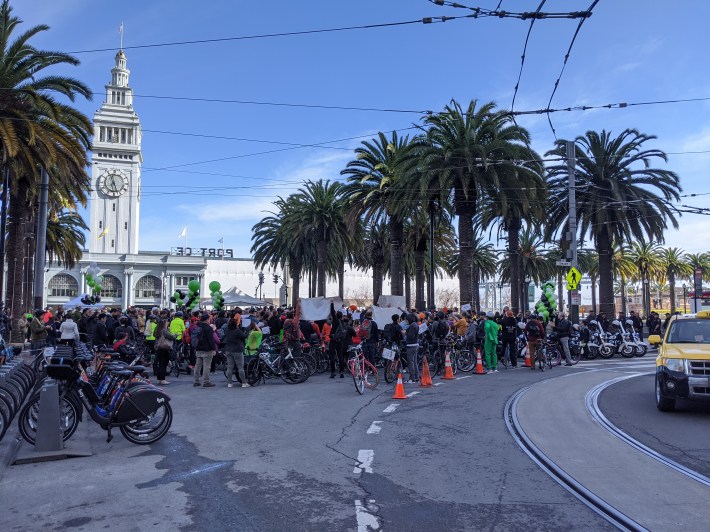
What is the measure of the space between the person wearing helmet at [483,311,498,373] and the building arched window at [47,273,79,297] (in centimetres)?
8109

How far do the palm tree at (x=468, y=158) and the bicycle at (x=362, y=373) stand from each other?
13.8 metres

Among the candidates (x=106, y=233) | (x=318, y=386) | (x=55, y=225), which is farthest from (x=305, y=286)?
(x=318, y=386)

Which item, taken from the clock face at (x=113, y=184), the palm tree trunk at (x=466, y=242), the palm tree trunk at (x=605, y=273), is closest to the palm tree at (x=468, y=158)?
the palm tree trunk at (x=466, y=242)

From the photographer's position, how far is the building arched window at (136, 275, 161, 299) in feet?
302

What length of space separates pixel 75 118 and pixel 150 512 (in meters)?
20.6

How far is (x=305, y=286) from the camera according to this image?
394 ft

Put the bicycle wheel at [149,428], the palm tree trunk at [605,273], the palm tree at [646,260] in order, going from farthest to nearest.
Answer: the palm tree at [646,260]
the palm tree trunk at [605,273]
the bicycle wheel at [149,428]

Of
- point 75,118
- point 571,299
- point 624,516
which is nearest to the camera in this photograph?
point 624,516

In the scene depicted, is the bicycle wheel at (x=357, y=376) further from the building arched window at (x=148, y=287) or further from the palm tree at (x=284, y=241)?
the building arched window at (x=148, y=287)

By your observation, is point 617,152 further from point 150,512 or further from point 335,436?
point 150,512

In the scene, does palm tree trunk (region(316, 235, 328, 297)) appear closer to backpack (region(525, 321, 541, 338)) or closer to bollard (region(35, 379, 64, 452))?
backpack (region(525, 321, 541, 338))

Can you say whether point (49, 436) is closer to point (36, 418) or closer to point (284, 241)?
point (36, 418)

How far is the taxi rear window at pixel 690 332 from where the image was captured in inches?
440

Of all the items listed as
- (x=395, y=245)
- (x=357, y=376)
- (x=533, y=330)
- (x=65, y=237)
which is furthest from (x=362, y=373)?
(x=65, y=237)
